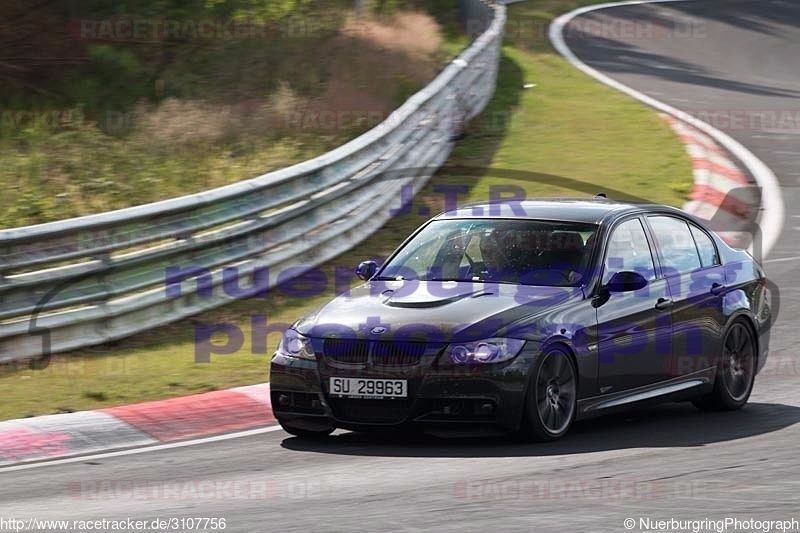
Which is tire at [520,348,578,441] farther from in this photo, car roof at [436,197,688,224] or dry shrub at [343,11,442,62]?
dry shrub at [343,11,442,62]

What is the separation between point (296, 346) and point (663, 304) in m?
2.40

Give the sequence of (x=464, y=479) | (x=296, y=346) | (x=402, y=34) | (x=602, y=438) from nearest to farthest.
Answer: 1. (x=464, y=479)
2. (x=296, y=346)
3. (x=602, y=438)
4. (x=402, y=34)

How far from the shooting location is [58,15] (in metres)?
23.6

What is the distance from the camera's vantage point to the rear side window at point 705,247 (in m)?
9.58

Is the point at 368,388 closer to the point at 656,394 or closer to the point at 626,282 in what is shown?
the point at 626,282

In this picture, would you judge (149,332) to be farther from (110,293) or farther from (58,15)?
(58,15)

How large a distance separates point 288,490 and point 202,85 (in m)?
16.4

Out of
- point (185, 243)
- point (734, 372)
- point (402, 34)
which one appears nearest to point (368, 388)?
point (734, 372)

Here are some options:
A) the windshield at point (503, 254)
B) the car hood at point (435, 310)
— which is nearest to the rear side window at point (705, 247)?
the windshield at point (503, 254)

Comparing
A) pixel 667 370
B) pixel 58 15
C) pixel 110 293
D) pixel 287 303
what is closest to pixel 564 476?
pixel 667 370

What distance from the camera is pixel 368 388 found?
7.82 metres

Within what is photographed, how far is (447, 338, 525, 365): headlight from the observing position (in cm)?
770

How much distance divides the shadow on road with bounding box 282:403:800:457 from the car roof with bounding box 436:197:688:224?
1312 mm

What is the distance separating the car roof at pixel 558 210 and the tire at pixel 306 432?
1764mm
